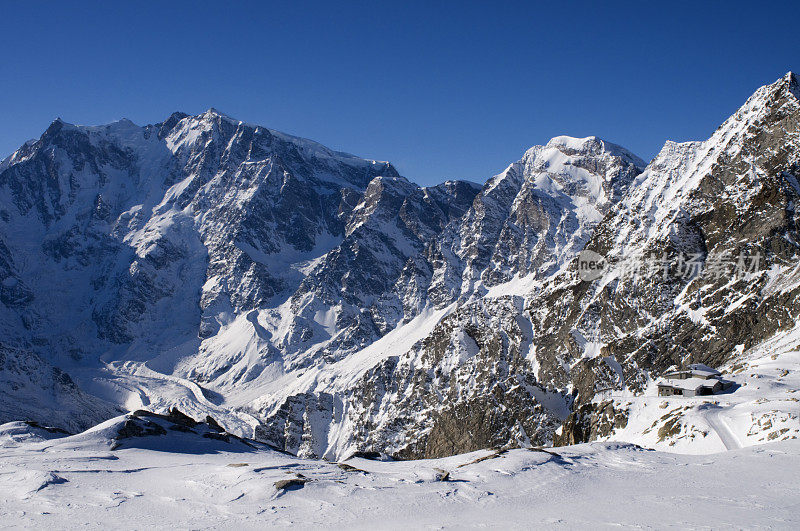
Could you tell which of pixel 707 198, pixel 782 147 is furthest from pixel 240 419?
pixel 782 147

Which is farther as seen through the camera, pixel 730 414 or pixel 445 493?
pixel 730 414

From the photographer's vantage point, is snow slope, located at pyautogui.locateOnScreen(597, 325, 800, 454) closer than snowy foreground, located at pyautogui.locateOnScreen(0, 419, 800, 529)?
No

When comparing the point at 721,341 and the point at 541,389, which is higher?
the point at 721,341

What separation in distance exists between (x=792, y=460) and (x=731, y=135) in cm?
8732

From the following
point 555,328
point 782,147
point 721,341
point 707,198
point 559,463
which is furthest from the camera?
point 555,328

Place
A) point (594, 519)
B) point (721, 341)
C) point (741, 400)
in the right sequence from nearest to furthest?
point (594, 519) < point (741, 400) < point (721, 341)

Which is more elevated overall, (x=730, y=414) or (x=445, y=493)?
(x=445, y=493)

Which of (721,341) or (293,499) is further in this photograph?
(721,341)

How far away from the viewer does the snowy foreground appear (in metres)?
21.9

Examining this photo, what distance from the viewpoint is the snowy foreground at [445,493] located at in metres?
21.9

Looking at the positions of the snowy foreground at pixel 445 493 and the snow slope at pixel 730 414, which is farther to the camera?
the snow slope at pixel 730 414

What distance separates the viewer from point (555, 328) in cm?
12256

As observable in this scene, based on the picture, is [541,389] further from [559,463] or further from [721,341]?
[559,463]

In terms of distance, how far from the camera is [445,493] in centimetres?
2558
